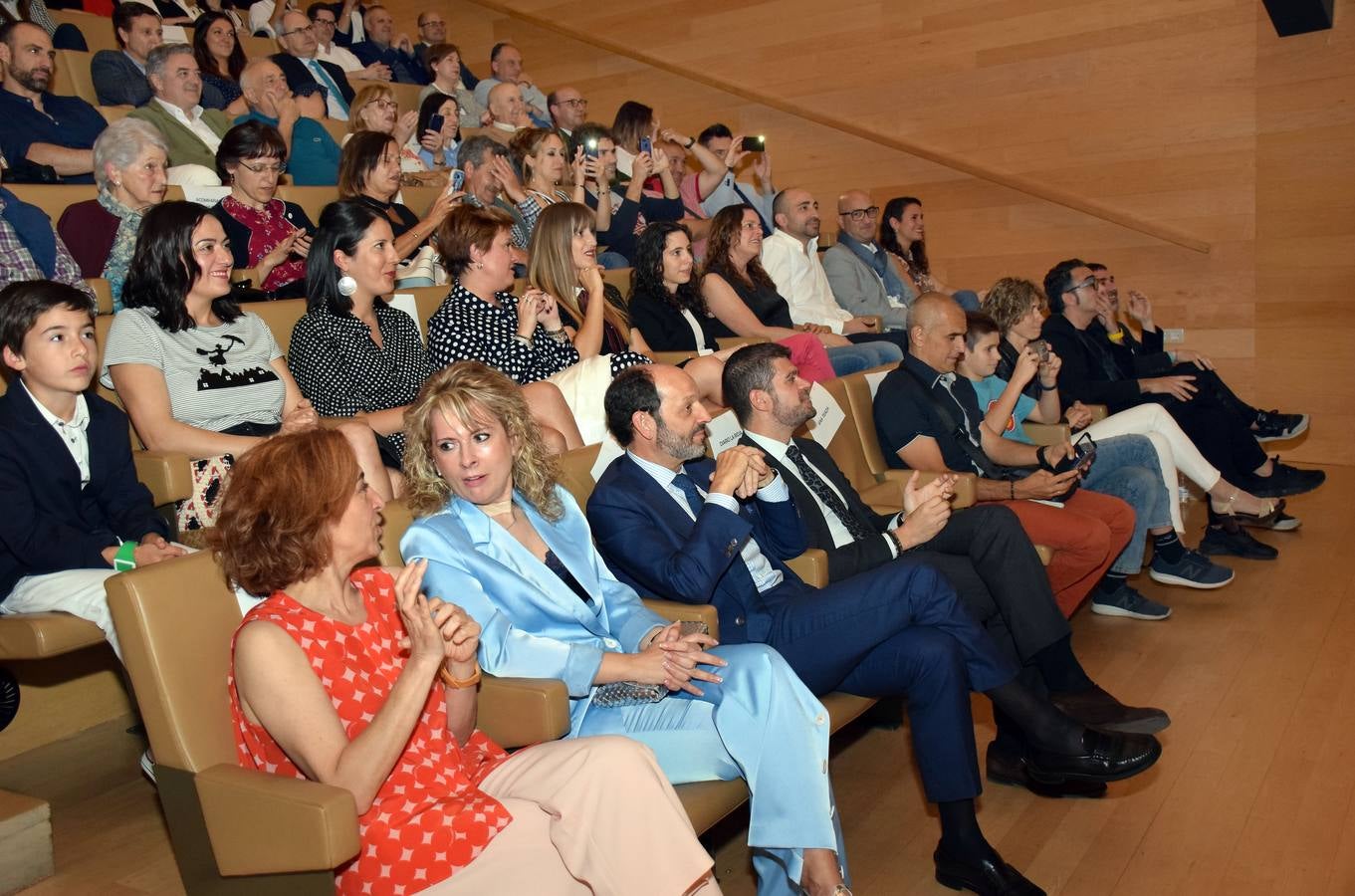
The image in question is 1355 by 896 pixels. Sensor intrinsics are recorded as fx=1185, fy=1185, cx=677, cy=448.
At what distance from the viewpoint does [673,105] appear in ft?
23.3

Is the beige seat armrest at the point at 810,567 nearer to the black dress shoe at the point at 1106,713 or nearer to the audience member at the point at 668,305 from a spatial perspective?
the black dress shoe at the point at 1106,713

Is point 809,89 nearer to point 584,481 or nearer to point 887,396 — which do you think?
point 887,396

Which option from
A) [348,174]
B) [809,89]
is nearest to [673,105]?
[809,89]

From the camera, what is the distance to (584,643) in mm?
1938

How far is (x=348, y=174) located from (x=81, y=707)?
191 centimetres

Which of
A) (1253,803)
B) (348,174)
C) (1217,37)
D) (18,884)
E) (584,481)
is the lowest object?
(1253,803)

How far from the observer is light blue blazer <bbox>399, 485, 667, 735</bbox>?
1.87m

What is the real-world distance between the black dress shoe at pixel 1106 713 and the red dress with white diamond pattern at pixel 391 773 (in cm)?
132

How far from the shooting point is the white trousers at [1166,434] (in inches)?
160

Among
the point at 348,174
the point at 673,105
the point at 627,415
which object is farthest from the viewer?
the point at 673,105

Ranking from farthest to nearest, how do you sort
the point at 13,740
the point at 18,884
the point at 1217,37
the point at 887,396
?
the point at 1217,37 < the point at 887,396 < the point at 13,740 < the point at 18,884

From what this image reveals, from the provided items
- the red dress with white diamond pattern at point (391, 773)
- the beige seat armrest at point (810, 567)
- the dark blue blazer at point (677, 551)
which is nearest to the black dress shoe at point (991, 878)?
the dark blue blazer at point (677, 551)

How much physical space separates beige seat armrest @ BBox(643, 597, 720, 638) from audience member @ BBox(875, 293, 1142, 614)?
130 cm

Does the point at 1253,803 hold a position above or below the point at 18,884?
below
